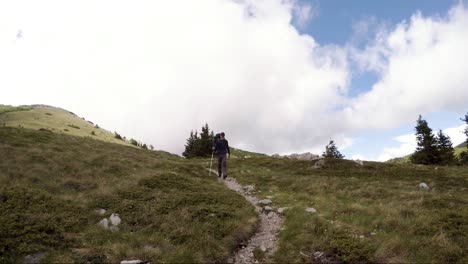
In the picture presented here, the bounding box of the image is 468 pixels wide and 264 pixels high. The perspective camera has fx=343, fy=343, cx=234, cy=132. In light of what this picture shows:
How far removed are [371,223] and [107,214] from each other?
466 inches

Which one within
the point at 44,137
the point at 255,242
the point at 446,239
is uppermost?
the point at 44,137

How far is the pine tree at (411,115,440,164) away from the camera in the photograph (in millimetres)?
54781

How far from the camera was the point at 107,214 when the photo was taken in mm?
15523

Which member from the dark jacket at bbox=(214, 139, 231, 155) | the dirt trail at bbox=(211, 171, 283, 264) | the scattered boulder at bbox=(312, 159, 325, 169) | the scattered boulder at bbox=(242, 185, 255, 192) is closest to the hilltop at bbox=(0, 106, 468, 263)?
the dirt trail at bbox=(211, 171, 283, 264)

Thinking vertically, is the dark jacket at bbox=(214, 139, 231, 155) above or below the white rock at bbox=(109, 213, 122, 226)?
above

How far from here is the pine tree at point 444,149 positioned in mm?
54031

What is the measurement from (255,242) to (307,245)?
89.3 inches

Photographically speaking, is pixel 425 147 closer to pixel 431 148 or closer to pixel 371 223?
pixel 431 148

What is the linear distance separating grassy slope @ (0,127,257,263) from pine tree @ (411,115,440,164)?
46.2 meters

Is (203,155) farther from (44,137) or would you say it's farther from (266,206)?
(266,206)

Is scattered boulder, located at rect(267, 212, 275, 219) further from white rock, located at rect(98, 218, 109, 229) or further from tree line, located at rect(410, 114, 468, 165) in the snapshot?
tree line, located at rect(410, 114, 468, 165)

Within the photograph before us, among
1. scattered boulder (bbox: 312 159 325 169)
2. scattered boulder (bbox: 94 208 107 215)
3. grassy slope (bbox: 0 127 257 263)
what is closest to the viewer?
grassy slope (bbox: 0 127 257 263)

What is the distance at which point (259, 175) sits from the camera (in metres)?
31.3

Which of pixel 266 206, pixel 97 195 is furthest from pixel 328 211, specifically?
pixel 97 195
